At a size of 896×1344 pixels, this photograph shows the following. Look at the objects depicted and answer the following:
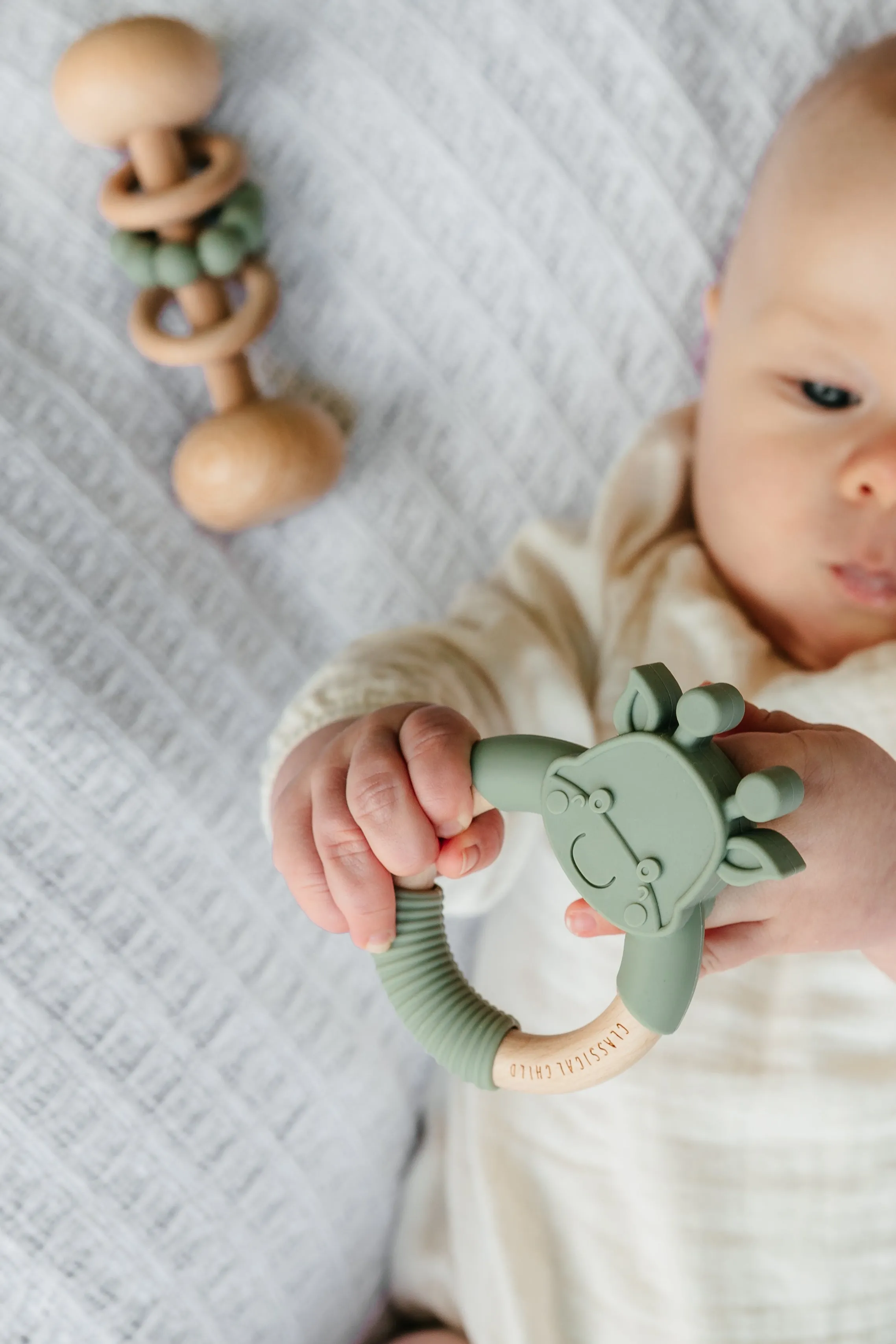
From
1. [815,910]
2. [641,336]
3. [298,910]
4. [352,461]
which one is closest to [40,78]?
[352,461]

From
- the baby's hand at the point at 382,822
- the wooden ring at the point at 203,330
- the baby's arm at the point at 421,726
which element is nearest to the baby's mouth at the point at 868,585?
the baby's arm at the point at 421,726

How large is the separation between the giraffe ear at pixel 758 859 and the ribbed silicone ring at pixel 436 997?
0.14m

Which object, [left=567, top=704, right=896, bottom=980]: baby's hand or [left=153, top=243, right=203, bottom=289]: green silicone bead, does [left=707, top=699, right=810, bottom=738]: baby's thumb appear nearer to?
[left=567, top=704, right=896, bottom=980]: baby's hand

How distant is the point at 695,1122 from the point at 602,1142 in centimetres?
6

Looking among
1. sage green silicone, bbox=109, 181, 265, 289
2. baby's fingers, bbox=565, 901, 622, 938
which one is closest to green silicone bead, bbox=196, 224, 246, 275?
sage green silicone, bbox=109, 181, 265, 289

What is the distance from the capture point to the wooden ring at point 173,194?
2.33 ft

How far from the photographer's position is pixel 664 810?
1.38 feet

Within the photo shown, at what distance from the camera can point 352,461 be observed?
0.86m

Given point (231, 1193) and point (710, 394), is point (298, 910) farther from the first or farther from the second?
point (710, 394)

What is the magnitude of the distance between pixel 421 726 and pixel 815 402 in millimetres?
343

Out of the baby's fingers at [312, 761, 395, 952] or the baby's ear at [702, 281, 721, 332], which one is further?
the baby's ear at [702, 281, 721, 332]

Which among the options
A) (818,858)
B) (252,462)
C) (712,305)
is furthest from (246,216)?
(818,858)

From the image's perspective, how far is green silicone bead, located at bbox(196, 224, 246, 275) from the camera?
73cm

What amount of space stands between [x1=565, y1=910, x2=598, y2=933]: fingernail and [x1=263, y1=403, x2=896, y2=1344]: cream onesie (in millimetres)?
215
